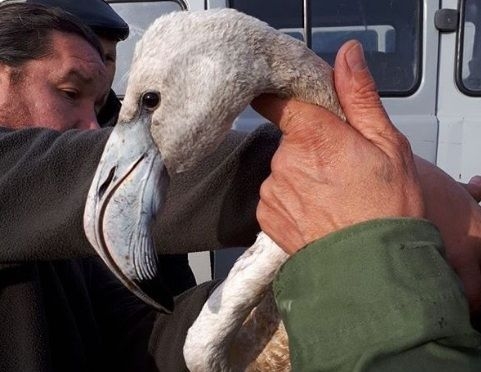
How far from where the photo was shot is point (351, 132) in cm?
130

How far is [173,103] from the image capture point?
4.52ft

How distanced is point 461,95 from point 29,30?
7.32ft

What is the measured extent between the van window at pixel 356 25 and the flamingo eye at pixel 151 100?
98.0 inches

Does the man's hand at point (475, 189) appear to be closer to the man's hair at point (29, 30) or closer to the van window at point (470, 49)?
the man's hair at point (29, 30)

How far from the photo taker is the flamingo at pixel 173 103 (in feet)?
4.43

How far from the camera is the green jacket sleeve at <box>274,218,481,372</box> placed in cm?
109

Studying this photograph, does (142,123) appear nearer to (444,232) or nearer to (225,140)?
(225,140)

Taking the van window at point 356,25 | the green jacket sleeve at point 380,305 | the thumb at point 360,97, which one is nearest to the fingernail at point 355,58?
the thumb at point 360,97

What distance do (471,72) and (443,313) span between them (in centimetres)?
286

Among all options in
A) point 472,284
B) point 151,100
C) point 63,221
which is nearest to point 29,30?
point 63,221

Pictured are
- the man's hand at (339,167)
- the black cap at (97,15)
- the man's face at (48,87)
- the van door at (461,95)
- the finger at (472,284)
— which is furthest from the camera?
the van door at (461,95)

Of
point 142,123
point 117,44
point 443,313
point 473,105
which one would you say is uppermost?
point 142,123

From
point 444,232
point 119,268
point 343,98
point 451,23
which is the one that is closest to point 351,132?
point 343,98

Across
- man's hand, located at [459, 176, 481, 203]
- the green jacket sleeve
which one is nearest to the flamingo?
the green jacket sleeve
